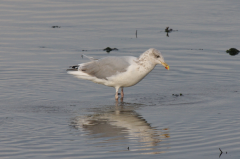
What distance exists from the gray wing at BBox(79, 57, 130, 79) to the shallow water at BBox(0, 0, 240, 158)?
556 mm

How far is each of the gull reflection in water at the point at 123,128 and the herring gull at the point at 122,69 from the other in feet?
2.52

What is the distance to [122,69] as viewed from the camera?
11.7 meters

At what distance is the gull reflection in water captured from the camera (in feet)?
28.2

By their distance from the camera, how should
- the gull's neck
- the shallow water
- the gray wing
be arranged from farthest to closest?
the gray wing
the gull's neck
the shallow water

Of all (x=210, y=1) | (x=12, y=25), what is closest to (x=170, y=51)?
(x=12, y=25)

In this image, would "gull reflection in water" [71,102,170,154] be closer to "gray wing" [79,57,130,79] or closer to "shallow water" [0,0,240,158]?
"shallow water" [0,0,240,158]

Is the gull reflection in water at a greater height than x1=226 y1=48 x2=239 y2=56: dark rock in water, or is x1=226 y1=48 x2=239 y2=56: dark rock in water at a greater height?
x1=226 y1=48 x2=239 y2=56: dark rock in water

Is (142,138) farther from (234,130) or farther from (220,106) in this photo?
(220,106)

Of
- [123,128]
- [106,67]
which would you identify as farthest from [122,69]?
[123,128]

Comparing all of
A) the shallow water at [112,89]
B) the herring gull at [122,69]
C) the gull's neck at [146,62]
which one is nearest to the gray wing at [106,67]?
the herring gull at [122,69]

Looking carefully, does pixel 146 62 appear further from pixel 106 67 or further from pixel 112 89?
pixel 112 89

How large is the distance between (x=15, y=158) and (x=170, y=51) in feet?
30.2

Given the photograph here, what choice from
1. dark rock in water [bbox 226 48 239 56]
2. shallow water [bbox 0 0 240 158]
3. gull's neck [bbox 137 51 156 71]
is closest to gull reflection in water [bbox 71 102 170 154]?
shallow water [bbox 0 0 240 158]

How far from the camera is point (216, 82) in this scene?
42.9 feet
